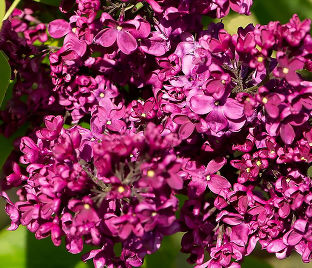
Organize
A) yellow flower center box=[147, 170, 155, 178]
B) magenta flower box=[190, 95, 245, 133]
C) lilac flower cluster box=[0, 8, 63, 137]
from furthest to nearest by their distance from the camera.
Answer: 1. lilac flower cluster box=[0, 8, 63, 137]
2. magenta flower box=[190, 95, 245, 133]
3. yellow flower center box=[147, 170, 155, 178]

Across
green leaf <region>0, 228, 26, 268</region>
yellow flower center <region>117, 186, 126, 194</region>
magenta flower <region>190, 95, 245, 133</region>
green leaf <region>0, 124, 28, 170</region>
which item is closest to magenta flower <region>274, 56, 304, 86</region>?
magenta flower <region>190, 95, 245, 133</region>

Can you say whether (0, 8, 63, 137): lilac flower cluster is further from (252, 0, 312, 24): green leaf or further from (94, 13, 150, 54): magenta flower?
(252, 0, 312, 24): green leaf

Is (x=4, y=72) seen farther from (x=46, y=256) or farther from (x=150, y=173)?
(x=46, y=256)

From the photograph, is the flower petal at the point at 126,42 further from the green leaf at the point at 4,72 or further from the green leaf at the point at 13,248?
the green leaf at the point at 13,248

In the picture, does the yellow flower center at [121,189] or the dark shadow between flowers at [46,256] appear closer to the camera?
the yellow flower center at [121,189]

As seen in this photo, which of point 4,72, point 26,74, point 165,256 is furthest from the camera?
point 165,256

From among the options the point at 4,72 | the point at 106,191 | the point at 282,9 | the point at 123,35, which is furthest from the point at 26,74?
the point at 282,9

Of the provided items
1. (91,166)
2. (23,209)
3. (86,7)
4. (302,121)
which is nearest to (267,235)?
(302,121)

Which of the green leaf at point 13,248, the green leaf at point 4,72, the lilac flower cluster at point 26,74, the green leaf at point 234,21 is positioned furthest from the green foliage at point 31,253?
the green leaf at point 234,21

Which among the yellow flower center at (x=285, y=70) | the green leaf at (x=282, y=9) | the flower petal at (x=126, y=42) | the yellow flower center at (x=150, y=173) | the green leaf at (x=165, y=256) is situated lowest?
the green leaf at (x=165, y=256)
